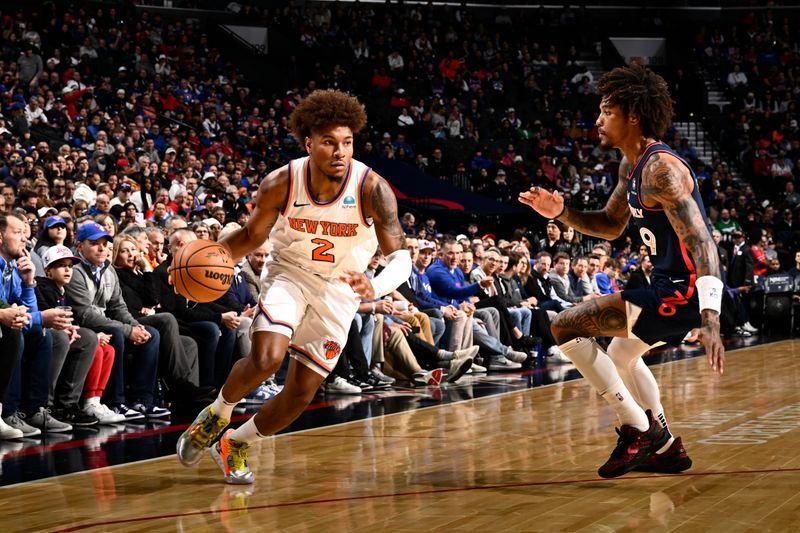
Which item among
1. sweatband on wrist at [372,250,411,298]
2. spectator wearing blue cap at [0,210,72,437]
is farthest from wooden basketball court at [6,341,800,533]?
spectator wearing blue cap at [0,210,72,437]

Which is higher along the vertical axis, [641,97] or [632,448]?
[641,97]

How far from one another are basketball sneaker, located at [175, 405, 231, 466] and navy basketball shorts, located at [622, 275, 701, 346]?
200 cm

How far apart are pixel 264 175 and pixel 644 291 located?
43.8 ft

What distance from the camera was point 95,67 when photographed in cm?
1789

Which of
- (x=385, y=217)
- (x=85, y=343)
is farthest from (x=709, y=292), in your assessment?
(x=85, y=343)

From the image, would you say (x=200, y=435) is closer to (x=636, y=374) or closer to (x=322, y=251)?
(x=322, y=251)

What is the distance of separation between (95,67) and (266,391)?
11.4 metres

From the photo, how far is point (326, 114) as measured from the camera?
484 cm

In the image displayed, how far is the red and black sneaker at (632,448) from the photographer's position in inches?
190

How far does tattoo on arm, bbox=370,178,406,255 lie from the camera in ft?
15.8

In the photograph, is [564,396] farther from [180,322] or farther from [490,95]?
[490,95]

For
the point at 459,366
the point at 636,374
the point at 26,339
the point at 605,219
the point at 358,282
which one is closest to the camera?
the point at 358,282

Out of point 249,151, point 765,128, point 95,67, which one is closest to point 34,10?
point 95,67

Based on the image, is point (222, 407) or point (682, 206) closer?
point (682, 206)
